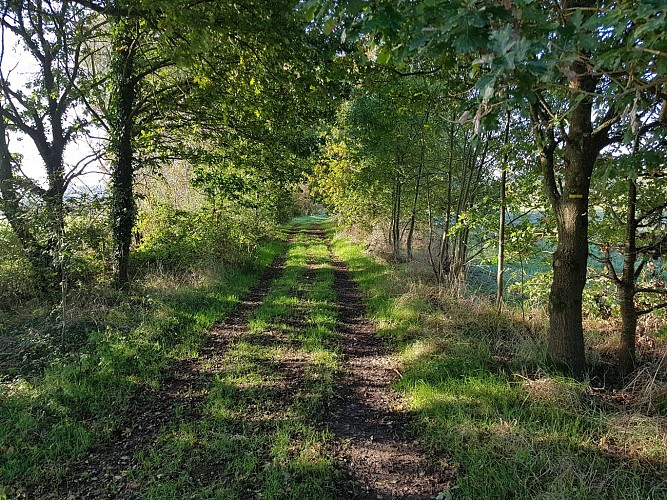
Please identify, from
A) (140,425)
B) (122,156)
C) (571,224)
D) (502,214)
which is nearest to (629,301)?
(571,224)

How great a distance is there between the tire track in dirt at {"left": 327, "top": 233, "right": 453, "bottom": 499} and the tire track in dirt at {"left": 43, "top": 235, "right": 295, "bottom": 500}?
163 cm

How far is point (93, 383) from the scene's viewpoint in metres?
4.19

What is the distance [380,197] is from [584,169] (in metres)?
9.55

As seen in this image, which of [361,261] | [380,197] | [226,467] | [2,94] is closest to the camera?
[226,467]

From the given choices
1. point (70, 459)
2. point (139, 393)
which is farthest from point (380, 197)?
point (70, 459)

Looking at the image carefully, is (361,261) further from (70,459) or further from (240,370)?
(70,459)

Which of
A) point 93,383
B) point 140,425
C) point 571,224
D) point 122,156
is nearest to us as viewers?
point 140,425

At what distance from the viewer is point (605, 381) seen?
4.14 metres

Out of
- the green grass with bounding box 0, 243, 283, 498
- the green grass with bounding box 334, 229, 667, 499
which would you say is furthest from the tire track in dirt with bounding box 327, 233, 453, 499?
the green grass with bounding box 0, 243, 283, 498

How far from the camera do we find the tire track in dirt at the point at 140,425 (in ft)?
9.46

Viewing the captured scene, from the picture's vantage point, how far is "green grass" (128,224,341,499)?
2.88 meters

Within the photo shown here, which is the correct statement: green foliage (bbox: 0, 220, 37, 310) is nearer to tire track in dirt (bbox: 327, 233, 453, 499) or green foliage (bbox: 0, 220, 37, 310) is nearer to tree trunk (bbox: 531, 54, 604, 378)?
tire track in dirt (bbox: 327, 233, 453, 499)

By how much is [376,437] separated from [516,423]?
1.27m

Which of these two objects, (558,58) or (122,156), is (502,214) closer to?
(558,58)
